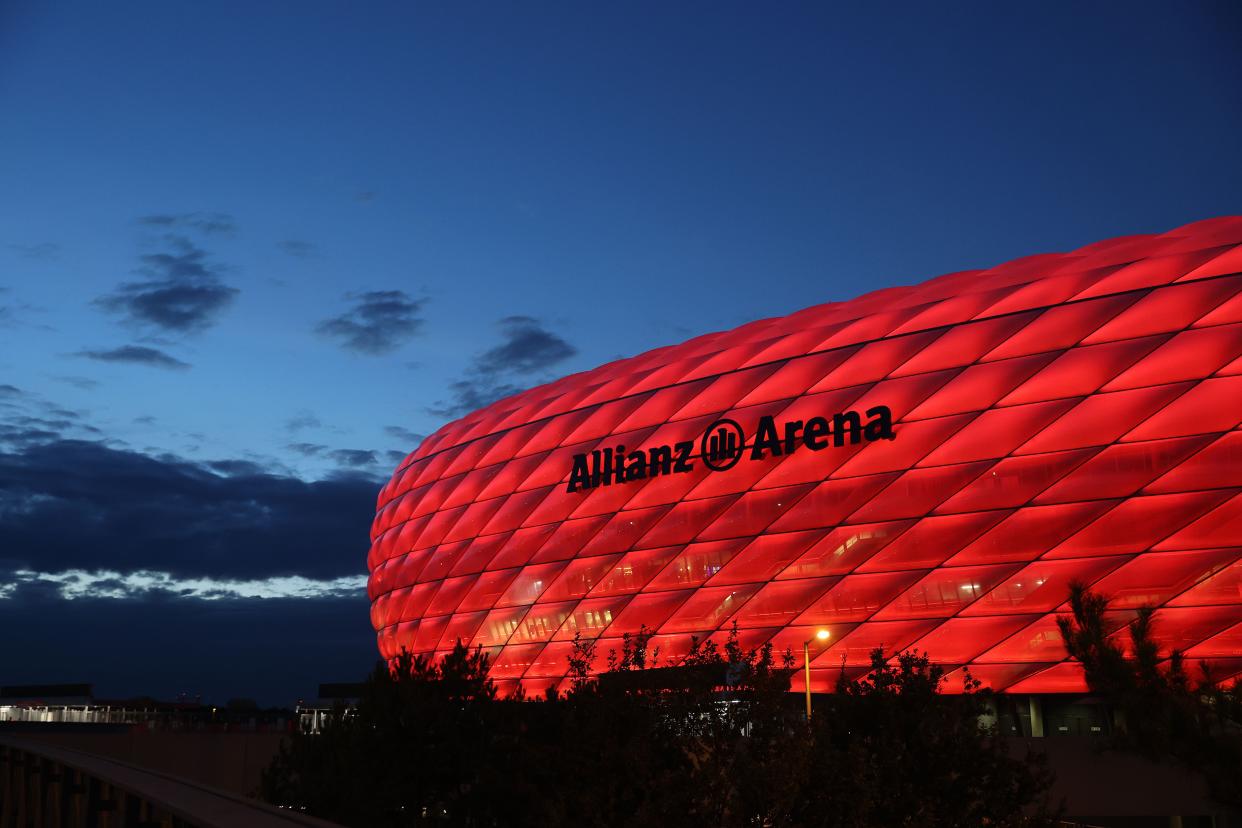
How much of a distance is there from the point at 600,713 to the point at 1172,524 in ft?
57.1

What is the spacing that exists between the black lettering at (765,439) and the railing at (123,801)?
72.4 feet

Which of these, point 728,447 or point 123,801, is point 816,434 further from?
point 123,801

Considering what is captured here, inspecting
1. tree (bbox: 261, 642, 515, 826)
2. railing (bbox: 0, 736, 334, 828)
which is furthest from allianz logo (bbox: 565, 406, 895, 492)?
railing (bbox: 0, 736, 334, 828)

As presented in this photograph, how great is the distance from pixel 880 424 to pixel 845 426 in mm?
1038

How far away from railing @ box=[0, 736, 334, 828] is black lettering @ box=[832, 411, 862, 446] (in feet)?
72.2

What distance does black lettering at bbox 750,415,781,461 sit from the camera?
113ft

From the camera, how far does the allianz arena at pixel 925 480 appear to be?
91.6 feet

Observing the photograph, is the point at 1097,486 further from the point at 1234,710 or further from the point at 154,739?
the point at 154,739

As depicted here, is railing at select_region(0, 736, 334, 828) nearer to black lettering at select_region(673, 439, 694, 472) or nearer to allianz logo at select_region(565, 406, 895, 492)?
allianz logo at select_region(565, 406, 895, 492)

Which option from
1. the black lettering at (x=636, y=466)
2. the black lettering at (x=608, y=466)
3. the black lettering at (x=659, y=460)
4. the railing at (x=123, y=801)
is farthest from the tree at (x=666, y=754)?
the black lettering at (x=608, y=466)

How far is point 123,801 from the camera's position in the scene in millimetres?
8797

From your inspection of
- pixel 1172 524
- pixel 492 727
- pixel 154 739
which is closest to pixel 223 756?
pixel 154 739

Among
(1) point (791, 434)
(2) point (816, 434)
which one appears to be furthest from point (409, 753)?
(1) point (791, 434)

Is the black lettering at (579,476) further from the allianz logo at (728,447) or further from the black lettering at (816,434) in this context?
the black lettering at (816,434)
